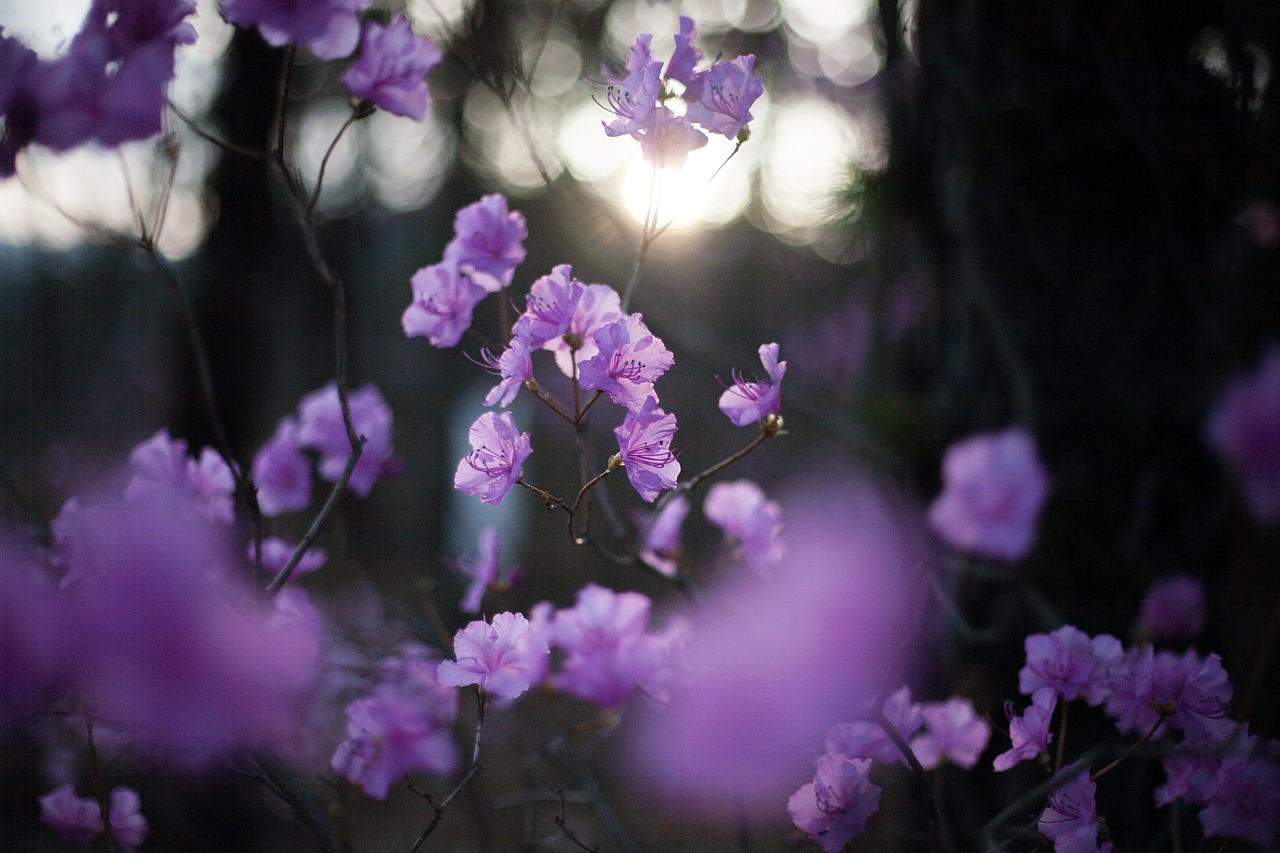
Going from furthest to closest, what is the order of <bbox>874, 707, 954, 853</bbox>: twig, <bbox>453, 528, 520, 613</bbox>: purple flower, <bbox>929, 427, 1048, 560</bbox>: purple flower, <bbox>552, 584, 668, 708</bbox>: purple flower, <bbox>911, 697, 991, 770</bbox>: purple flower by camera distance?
1. <bbox>929, 427, 1048, 560</bbox>: purple flower
2. <bbox>453, 528, 520, 613</bbox>: purple flower
3. <bbox>911, 697, 991, 770</bbox>: purple flower
4. <bbox>552, 584, 668, 708</bbox>: purple flower
5. <bbox>874, 707, 954, 853</bbox>: twig

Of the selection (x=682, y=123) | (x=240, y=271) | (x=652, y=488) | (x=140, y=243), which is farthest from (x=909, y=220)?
(x=240, y=271)

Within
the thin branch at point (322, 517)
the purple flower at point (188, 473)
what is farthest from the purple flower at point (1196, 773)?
the purple flower at point (188, 473)

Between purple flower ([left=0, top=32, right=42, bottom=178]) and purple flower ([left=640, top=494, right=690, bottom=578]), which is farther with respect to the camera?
purple flower ([left=640, top=494, right=690, bottom=578])

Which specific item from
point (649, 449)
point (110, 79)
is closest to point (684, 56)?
point (649, 449)

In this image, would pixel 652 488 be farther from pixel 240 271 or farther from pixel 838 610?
pixel 240 271

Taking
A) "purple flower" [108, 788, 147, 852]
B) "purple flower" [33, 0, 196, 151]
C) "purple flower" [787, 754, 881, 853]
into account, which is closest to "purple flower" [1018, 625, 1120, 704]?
"purple flower" [787, 754, 881, 853]

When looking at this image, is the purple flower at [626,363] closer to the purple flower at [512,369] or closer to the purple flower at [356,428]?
the purple flower at [512,369]

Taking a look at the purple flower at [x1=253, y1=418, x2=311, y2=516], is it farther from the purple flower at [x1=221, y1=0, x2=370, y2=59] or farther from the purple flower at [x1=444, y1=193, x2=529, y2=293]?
the purple flower at [x1=221, y1=0, x2=370, y2=59]
